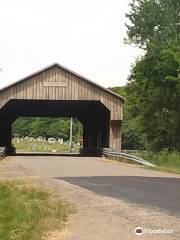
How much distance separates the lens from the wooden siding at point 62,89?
138 feet

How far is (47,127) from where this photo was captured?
132 meters

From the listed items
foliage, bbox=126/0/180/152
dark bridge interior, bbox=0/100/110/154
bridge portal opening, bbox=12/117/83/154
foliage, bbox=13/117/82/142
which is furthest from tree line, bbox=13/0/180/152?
foliage, bbox=13/117/82/142

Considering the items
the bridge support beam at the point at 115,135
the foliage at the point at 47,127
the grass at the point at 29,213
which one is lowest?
the grass at the point at 29,213

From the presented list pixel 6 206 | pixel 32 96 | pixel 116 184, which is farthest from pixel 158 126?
pixel 6 206

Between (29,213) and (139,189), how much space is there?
5.33 metres

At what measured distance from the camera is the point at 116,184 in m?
17.7

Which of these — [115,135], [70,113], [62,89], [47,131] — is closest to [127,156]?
[115,135]

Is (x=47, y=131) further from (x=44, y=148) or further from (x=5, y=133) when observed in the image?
(x=5, y=133)

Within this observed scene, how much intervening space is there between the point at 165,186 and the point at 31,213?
21.6 ft

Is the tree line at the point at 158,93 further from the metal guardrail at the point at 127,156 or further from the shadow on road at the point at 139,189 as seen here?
the shadow on road at the point at 139,189

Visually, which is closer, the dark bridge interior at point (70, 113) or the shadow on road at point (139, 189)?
the shadow on road at point (139, 189)

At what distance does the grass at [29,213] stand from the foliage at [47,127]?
102m

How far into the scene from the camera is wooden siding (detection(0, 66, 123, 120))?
42.2m

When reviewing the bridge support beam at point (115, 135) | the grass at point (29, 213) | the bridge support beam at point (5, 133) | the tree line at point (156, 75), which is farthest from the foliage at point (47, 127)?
the grass at point (29, 213)
